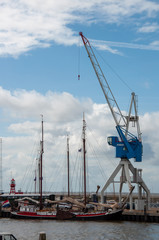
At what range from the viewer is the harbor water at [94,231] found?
53.7m

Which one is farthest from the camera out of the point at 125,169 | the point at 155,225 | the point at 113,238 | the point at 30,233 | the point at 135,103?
the point at 135,103

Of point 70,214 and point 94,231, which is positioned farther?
point 70,214

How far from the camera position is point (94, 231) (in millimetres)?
59844

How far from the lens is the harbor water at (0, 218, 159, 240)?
5366 cm

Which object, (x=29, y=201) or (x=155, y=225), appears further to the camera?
(x=29, y=201)

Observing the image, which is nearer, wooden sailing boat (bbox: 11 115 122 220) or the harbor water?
the harbor water

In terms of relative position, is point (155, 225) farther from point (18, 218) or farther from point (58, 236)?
point (18, 218)

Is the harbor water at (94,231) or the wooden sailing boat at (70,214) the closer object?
the harbor water at (94,231)

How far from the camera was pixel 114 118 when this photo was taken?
8675 centimetres

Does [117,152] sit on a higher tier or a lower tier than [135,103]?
lower

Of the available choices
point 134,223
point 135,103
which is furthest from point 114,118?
point 134,223

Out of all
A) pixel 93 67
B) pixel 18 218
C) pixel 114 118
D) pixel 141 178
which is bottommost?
pixel 18 218

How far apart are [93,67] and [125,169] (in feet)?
79.1

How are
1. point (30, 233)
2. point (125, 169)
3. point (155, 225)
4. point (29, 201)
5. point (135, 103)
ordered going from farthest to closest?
1. point (29, 201)
2. point (135, 103)
3. point (125, 169)
4. point (155, 225)
5. point (30, 233)
